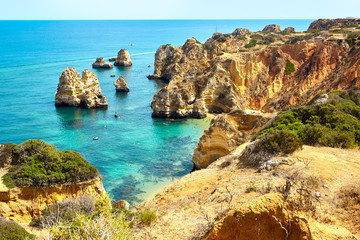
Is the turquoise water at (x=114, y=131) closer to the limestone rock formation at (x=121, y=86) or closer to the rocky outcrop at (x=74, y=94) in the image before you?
the limestone rock formation at (x=121, y=86)

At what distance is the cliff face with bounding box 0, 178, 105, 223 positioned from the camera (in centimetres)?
1792

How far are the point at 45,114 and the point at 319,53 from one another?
5378cm

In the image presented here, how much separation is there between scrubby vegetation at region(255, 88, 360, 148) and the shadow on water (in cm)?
3549

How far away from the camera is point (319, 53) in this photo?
56688mm

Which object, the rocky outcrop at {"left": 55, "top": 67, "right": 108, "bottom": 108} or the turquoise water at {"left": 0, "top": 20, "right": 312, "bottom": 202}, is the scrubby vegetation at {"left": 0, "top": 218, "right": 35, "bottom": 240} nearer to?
the turquoise water at {"left": 0, "top": 20, "right": 312, "bottom": 202}

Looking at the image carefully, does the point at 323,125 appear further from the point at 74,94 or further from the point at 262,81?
the point at 74,94

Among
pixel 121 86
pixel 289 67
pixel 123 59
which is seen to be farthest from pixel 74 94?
pixel 123 59

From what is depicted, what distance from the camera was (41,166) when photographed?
2006 cm

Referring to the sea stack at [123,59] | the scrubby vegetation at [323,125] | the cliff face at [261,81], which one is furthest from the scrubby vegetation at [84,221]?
the sea stack at [123,59]

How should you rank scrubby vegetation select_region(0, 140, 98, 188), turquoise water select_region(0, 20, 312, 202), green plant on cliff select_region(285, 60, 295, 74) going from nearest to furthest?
1. scrubby vegetation select_region(0, 140, 98, 188)
2. turquoise water select_region(0, 20, 312, 202)
3. green plant on cliff select_region(285, 60, 295, 74)

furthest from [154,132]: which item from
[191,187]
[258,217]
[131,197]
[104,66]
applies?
[104,66]

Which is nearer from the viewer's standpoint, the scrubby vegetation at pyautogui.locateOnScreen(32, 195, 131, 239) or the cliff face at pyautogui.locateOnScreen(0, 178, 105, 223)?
the scrubby vegetation at pyautogui.locateOnScreen(32, 195, 131, 239)

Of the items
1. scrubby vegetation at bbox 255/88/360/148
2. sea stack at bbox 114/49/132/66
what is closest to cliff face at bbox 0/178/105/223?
scrubby vegetation at bbox 255/88/360/148

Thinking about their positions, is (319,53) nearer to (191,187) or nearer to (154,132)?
(154,132)
